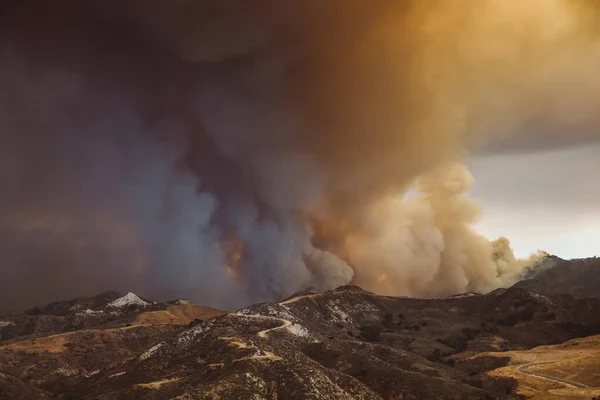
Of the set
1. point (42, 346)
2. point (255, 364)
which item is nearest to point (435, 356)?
point (255, 364)

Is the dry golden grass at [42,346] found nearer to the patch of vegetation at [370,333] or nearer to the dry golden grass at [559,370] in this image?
the patch of vegetation at [370,333]

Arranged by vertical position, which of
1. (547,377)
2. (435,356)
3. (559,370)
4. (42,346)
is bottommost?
(547,377)

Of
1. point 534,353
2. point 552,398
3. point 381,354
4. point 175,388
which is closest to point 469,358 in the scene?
point 534,353

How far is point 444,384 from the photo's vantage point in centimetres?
10031

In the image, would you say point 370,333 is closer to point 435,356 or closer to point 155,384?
point 435,356

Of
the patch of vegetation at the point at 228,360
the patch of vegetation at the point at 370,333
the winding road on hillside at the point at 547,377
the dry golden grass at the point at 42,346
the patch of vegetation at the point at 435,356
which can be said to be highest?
the dry golden grass at the point at 42,346

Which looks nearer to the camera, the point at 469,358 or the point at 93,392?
the point at 93,392

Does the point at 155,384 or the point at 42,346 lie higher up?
the point at 42,346

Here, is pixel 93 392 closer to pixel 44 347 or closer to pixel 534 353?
pixel 44 347

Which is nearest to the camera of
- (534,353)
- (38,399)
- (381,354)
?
(38,399)

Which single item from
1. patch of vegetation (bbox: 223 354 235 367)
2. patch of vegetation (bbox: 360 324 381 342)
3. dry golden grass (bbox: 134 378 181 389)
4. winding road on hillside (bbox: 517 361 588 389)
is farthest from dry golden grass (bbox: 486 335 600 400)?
dry golden grass (bbox: 134 378 181 389)

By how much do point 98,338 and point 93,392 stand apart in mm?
68807

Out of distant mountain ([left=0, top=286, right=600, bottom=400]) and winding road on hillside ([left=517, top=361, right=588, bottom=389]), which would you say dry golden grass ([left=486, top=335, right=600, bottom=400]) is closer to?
winding road on hillside ([left=517, top=361, right=588, bottom=389])

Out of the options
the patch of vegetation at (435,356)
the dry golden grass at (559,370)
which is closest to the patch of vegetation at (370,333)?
the patch of vegetation at (435,356)
